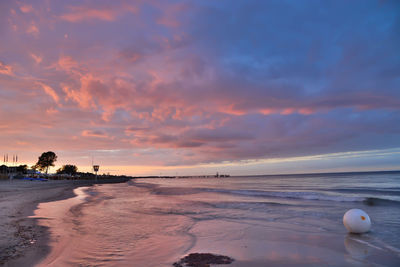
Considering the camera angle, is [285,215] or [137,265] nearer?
[137,265]

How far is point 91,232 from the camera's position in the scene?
9.79 meters

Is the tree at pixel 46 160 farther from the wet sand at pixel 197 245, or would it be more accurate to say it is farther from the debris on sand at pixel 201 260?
the debris on sand at pixel 201 260

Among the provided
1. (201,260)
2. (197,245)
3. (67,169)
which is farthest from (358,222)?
(67,169)

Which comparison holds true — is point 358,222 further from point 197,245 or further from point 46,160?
point 46,160

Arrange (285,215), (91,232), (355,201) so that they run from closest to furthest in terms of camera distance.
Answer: (91,232) < (285,215) < (355,201)

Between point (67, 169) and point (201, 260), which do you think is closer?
point (201, 260)

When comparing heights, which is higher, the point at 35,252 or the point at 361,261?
the point at 35,252

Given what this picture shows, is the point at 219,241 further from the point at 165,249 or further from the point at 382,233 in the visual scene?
the point at 382,233

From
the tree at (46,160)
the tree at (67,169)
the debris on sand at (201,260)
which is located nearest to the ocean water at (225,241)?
the debris on sand at (201,260)

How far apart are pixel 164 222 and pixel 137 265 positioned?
642 cm

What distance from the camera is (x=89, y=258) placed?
6609mm

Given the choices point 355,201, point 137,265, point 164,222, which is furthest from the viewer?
point 355,201

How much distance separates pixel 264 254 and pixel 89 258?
497 centimetres

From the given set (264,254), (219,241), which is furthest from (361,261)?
(219,241)
